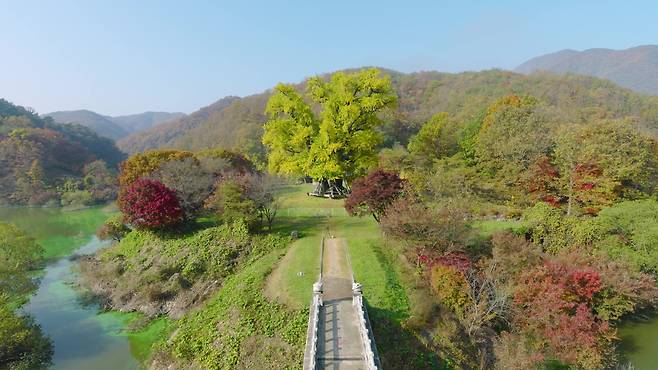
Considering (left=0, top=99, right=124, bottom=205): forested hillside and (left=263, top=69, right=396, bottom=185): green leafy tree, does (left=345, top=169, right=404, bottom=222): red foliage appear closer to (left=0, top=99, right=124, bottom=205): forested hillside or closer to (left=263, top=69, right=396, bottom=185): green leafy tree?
(left=263, top=69, right=396, bottom=185): green leafy tree

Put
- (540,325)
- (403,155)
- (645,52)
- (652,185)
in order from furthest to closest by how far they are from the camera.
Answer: (645,52) < (403,155) < (652,185) < (540,325)

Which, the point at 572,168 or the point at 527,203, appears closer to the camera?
the point at 572,168

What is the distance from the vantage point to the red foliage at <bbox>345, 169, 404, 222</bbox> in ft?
74.5

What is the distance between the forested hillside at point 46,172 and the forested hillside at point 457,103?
81.8 ft

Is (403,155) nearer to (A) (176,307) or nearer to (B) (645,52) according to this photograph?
(A) (176,307)

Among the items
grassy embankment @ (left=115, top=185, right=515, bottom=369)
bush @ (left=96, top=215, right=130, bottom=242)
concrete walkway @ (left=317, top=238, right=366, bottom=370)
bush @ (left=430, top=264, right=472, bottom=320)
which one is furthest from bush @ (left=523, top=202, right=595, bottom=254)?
bush @ (left=96, top=215, right=130, bottom=242)

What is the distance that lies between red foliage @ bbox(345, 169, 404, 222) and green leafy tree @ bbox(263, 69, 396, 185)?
6.58m

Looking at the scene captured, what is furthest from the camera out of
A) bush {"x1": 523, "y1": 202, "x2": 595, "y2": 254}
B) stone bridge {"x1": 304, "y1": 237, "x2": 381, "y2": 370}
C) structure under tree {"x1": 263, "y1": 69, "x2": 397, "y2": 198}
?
structure under tree {"x1": 263, "y1": 69, "x2": 397, "y2": 198}

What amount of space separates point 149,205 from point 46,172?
2249 inches

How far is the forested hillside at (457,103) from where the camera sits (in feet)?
222

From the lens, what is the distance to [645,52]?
655ft

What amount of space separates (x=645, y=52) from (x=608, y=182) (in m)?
234

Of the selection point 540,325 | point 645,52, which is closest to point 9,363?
point 540,325

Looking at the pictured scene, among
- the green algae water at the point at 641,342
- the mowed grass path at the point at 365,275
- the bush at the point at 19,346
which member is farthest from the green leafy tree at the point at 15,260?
the green algae water at the point at 641,342
